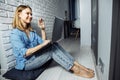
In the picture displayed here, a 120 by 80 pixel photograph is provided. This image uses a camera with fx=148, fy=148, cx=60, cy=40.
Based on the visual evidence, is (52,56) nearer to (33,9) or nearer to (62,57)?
(62,57)

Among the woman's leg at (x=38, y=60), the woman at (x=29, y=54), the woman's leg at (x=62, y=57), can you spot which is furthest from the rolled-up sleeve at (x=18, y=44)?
the woman's leg at (x=62, y=57)

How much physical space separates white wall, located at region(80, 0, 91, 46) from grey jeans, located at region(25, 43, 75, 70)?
218 centimetres

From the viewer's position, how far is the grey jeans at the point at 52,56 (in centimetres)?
203

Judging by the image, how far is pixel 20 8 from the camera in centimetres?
203

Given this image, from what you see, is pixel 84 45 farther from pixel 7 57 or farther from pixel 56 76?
pixel 7 57

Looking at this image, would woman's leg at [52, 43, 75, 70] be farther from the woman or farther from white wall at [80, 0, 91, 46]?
white wall at [80, 0, 91, 46]

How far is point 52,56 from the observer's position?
214cm

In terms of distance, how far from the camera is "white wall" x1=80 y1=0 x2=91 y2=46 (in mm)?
4070

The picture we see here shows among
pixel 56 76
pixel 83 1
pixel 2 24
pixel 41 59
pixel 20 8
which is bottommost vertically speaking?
pixel 56 76

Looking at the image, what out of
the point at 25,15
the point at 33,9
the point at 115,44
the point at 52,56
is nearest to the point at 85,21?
the point at 33,9

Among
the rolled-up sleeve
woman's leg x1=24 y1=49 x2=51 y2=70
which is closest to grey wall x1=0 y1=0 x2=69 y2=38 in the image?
the rolled-up sleeve

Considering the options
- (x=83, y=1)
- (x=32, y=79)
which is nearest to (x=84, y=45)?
(x=83, y=1)

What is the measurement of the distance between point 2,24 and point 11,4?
1.28 feet

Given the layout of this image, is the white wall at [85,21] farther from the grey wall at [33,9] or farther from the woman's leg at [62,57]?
the woman's leg at [62,57]
